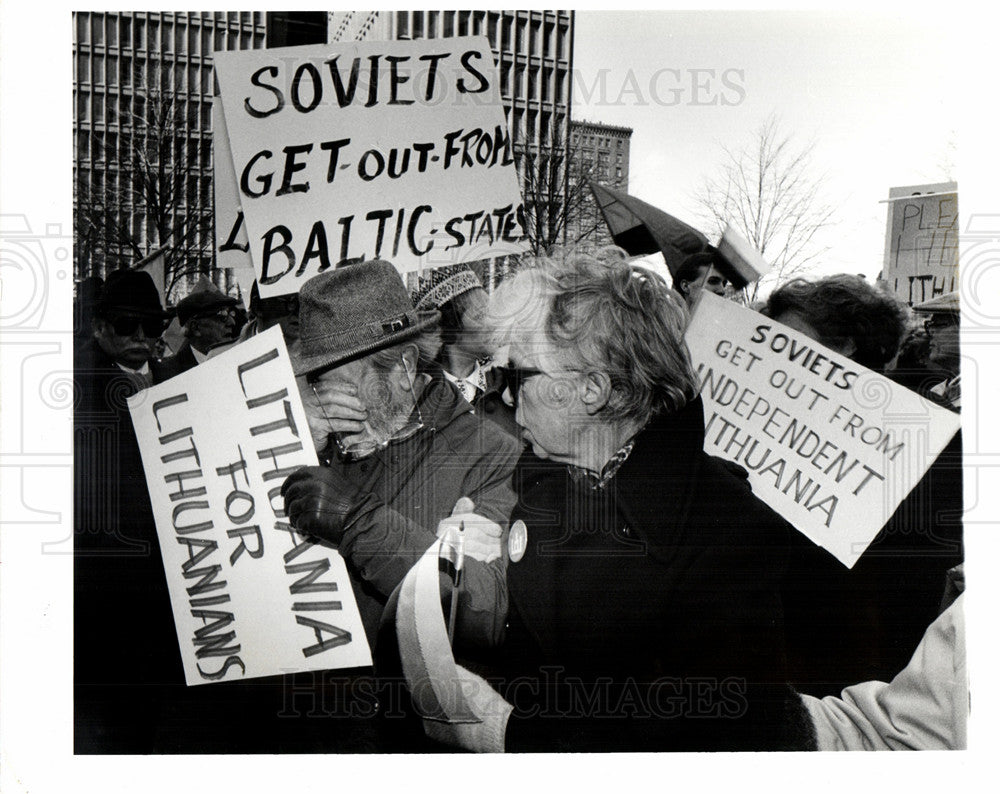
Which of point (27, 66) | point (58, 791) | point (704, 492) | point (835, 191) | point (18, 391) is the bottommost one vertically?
point (58, 791)

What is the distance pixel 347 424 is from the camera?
13.4ft

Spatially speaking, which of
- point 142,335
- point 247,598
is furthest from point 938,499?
point 142,335

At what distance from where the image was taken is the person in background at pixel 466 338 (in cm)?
404

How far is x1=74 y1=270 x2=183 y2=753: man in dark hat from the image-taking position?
409 centimetres

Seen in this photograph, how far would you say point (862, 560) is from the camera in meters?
4.11

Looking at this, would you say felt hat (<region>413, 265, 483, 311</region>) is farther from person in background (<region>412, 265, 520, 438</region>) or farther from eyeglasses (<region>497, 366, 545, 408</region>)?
eyeglasses (<region>497, 366, 545, 408</region>)

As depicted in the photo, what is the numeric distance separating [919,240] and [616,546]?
1592mm

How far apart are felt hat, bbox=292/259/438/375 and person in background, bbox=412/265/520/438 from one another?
6cm

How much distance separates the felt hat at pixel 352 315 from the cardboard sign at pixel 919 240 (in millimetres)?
1715

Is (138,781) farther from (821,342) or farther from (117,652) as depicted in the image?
(821,342)

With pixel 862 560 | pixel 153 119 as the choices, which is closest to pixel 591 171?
pixel 153 119

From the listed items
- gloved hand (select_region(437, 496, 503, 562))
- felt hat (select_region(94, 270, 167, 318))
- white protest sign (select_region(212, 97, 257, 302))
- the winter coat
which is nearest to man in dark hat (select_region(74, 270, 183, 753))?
felt hat (select_region(94, 270, 167, 318))

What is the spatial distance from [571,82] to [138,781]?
3.07m

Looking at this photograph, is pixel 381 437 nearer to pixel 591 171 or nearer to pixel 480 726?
pixel 480 726
